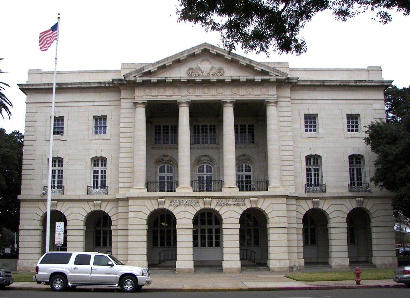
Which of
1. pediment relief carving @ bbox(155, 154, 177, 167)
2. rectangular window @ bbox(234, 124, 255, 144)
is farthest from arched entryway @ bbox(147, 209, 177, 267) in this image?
rectangular window @ bbox(234, 124, 255, 144)

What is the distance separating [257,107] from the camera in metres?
41.2

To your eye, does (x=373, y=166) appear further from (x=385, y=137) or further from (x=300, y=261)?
(x=300, y=261)

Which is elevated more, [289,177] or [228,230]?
[289,177]

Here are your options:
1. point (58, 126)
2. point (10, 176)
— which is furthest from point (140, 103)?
point (10, 176)

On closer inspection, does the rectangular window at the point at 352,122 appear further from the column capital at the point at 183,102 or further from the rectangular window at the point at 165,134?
the rectangular window at the point at 165,134

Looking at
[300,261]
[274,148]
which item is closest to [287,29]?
[274,148]

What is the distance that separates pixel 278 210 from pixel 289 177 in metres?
2.84

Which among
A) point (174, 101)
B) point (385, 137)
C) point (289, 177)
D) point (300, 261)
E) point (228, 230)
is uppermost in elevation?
point (174, 101)

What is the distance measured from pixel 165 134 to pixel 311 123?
11738 mm

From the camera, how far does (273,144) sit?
3794 centimetres

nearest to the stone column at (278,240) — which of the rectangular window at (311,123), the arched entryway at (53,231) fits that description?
the rectangular window at (311,123)

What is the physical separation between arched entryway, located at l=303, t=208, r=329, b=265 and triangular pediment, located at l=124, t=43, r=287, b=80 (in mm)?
11861

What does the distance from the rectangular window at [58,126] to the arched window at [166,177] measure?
26.9ft

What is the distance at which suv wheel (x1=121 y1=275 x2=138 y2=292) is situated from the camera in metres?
24.3
